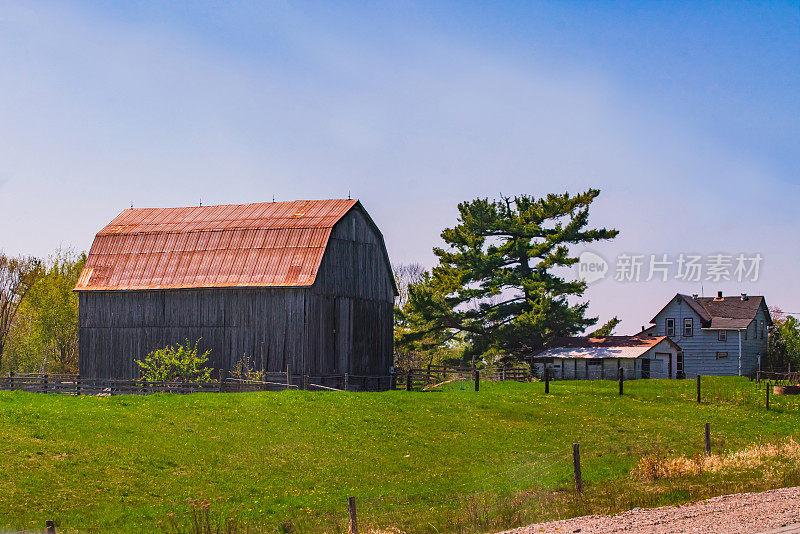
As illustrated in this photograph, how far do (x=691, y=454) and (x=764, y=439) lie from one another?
14.6 feet

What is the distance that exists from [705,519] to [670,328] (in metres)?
52.4

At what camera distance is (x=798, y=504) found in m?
18.1

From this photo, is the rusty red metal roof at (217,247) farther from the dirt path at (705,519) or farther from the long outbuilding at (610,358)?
the dirt path at (705,519)

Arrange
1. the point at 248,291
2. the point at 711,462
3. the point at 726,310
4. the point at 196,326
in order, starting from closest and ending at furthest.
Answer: the point at 711,462 < the point at 248,291 < the point at 196,326 < the point at 726,310

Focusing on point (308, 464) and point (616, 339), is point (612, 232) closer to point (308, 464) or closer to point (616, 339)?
point (616, 339)

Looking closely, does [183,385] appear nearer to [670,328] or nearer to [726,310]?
[670,328]

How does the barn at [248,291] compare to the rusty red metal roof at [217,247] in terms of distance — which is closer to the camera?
the barn at [248,291]

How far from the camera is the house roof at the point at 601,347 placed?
60.0m

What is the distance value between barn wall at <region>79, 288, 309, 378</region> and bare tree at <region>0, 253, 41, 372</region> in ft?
67.3

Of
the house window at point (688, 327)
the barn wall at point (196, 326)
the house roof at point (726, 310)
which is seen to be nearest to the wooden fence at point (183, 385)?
the barn wall at point (196, 326)

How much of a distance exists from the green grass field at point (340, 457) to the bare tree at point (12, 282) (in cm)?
3446

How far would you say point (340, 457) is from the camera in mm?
25984

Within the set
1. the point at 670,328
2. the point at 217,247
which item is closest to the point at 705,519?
the point at 217,247

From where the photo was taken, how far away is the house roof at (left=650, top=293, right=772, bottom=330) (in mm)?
65938
